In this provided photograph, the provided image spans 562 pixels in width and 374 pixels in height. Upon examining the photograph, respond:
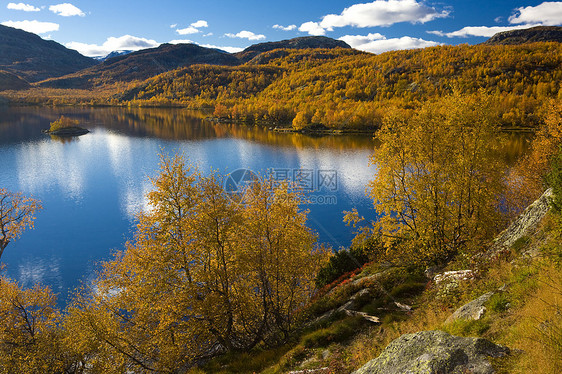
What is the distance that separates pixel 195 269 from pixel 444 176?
18586 mm

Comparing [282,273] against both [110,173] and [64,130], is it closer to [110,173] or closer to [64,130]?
[110,173]

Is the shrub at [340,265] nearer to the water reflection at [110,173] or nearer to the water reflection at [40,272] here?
the water reflection at [110,173]

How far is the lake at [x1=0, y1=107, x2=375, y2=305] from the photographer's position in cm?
4269

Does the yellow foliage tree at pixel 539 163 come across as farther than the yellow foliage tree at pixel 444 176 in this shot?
Yes

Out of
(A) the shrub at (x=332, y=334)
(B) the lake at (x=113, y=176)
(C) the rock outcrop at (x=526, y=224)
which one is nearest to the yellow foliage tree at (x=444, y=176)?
(C) the rock outcrop at (x=526, y=224)

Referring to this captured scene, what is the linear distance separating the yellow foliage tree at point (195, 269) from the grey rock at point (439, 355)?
10.8 metres

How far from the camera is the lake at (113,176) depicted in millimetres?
42688

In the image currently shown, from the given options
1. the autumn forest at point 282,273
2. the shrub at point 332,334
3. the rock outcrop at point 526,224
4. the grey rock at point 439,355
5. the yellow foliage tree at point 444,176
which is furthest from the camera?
the yellow foliage tree at point 444,176

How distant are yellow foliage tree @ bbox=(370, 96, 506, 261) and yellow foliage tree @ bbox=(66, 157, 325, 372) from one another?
8102 millimetres

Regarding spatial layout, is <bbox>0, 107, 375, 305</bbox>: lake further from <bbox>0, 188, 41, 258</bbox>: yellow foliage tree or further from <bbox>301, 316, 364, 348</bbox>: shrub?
<bbox>301, 316, 364, 348</bbox>: shrub

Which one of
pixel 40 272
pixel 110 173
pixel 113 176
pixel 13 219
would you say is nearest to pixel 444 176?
pixel 13 219

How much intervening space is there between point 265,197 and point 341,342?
30.8ft

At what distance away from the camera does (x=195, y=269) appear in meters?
20.1

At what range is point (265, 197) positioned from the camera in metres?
19.8
